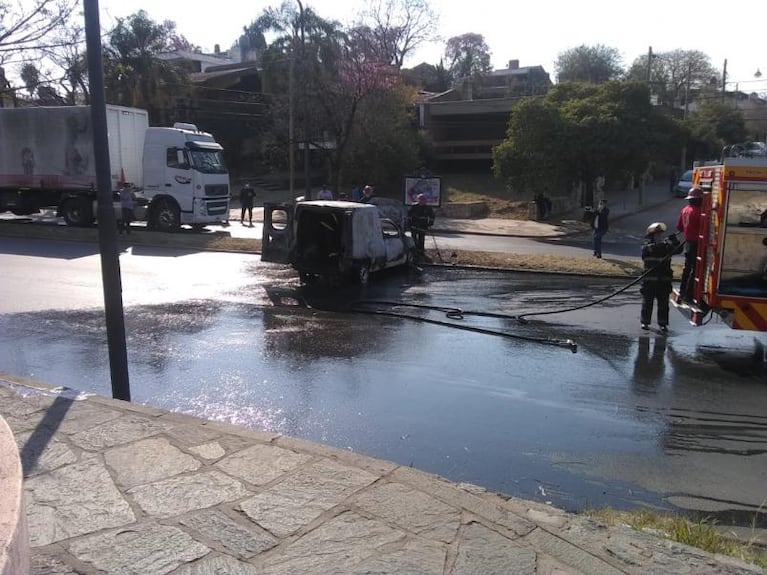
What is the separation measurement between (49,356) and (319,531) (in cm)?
623

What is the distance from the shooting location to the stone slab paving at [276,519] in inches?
135

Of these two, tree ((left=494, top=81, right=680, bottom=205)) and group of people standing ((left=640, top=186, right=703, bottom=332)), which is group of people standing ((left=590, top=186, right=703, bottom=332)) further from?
tree ((left=494, top=81, right=680, bottom=205))

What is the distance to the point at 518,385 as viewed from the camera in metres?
7.73

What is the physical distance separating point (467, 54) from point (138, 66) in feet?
152

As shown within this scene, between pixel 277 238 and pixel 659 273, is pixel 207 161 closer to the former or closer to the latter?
pixel 277 238

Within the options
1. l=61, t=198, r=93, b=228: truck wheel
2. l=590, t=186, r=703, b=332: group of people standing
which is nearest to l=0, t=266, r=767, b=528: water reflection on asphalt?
l=590, t=186, r=703, b=332: group of people standing

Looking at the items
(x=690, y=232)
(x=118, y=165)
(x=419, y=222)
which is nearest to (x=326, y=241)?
(x=419, y=222)

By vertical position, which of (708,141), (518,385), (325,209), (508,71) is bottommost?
(518,385)

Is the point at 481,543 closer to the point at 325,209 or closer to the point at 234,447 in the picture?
the point at 234,447

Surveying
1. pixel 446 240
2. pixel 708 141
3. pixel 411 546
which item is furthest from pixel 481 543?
pixel 708 141

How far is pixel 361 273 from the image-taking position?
14164mm

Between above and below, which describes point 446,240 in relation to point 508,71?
below

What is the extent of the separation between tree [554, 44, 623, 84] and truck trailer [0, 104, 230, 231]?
55389 mm

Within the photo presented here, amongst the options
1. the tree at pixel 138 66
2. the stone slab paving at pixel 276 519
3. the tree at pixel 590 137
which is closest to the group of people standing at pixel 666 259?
the stone slab paving at pixel 276 519
